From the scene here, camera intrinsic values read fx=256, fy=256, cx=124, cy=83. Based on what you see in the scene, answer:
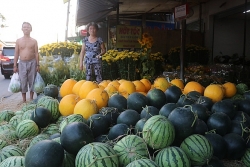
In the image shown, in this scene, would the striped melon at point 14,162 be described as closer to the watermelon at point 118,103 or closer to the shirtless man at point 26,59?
the watermelon at point 118,103

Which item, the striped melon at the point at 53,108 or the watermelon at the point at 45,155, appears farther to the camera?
the striped melon at the point at 53,108

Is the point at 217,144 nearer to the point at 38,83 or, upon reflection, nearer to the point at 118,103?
the point at 118,103

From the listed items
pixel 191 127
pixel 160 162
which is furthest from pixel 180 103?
pixel 160 162

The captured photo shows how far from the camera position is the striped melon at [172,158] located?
1549 millimetres

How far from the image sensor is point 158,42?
33.6 ft

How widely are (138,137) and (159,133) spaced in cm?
15

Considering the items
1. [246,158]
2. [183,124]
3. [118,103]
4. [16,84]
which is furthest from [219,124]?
[16,84]

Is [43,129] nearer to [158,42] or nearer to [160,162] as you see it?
[160,162]

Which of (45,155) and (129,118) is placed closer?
(45,155)

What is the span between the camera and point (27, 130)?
242cm

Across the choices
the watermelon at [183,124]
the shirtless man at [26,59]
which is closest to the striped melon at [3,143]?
the watermelon at [183,124]

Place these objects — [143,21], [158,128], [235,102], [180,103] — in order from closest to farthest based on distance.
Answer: [158,128] → [180,103] → [235,102] → [143,21]

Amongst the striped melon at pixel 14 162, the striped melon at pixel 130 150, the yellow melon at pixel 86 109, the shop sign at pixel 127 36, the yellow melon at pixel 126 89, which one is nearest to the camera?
the striped melon at pixel 130 150

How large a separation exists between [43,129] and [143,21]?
1168cm
